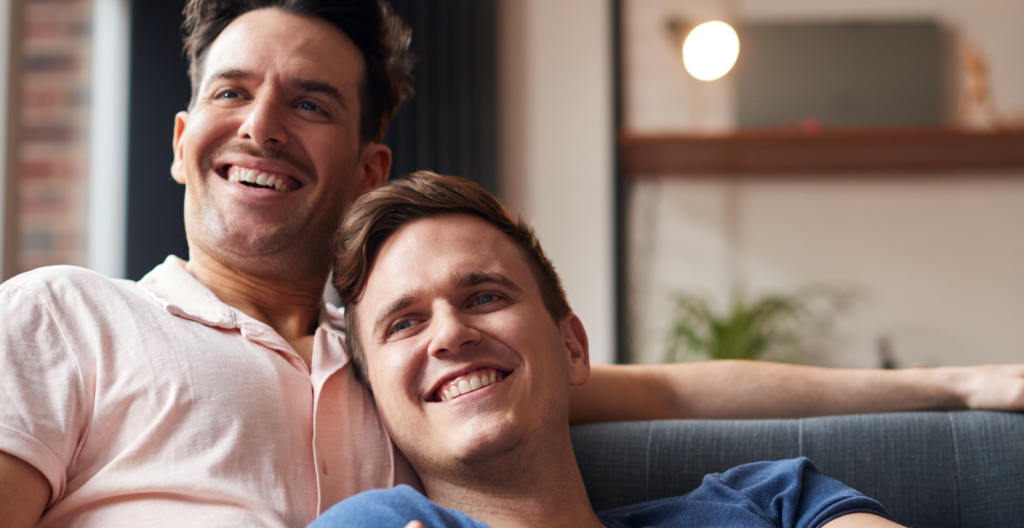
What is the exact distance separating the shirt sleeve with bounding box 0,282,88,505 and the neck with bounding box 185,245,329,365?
0.34 m

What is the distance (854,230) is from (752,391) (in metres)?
2.76

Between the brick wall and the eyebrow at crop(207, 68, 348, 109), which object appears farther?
the brick wall

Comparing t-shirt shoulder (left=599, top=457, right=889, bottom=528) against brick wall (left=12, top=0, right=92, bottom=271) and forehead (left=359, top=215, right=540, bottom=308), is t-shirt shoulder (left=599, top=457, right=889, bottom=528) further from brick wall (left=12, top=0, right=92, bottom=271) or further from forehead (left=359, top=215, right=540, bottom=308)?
brick wall (left=12, top=0, right=92, bottom=271)

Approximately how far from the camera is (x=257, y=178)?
4.51ft

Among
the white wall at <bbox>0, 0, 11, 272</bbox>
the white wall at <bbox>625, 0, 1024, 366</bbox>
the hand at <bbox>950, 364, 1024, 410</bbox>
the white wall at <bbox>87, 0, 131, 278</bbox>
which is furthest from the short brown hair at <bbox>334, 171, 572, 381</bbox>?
the white wall at <bbox>625, 0, 1024, 366</bbox>

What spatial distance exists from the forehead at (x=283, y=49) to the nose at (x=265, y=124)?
0.06 metres

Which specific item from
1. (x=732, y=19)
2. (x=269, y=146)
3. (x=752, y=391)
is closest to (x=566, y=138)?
(x=732, y=19)

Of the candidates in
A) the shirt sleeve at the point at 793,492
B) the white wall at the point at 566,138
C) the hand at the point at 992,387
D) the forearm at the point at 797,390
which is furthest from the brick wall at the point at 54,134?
the hand at the point at 992,387

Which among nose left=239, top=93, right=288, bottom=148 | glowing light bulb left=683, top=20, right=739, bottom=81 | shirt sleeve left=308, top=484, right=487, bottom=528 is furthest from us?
glowing light bulb left=683, top=20, right=739, bottom=81

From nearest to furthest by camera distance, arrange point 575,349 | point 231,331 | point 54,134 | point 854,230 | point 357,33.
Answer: point 231,331 → point 575,349 → point 357,33 → point 54,134 → point 854,230

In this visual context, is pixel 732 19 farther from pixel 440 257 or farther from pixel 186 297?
pixel 186 297

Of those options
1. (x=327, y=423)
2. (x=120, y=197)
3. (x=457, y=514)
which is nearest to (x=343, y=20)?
(x=327, y=423)

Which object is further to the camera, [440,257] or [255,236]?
[255,236]

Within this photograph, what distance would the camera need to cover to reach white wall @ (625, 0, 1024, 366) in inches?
154
